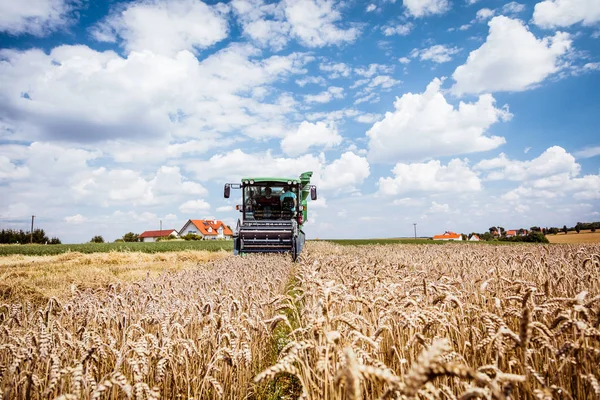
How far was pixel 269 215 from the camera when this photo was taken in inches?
735

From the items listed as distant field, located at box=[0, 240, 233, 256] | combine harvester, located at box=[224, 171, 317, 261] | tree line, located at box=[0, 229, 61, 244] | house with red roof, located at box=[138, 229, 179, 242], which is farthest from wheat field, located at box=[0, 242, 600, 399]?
house with red roof, located at box=[138, 229, 179, 242]

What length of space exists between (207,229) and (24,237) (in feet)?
114

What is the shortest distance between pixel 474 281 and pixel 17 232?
7804 cm

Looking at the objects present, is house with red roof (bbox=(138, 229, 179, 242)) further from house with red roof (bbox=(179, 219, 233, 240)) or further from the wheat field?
the wheat field

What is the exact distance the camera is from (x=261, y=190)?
62.3ft

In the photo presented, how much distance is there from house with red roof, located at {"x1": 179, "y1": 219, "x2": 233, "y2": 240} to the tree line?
2784 cm

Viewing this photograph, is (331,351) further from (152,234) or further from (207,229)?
(152,234)

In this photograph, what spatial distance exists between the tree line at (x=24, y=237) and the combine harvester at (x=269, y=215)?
5979 centimetres

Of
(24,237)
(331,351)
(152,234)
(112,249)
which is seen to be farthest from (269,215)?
(152,234)

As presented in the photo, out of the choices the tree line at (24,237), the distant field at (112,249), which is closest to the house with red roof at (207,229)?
the tree line at (24,237)

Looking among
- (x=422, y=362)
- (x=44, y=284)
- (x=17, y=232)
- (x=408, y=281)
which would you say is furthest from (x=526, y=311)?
(x=17, y=232)

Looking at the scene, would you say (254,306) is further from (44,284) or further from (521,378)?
(44,284)

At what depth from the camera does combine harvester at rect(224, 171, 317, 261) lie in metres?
15.8

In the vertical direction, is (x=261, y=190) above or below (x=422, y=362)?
above
